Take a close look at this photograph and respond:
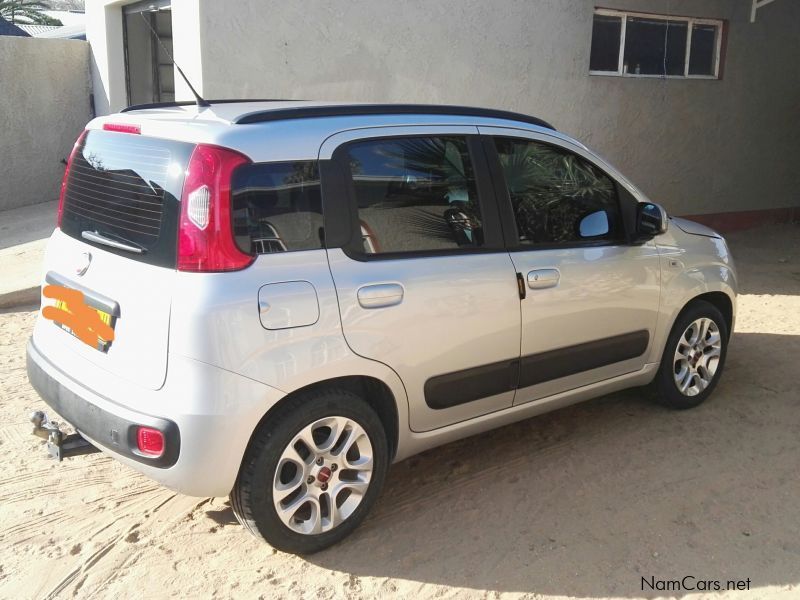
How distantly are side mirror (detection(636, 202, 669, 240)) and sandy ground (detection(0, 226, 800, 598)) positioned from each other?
1185mm

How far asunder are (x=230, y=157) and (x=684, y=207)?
8509 millimetres

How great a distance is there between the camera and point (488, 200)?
12.2 ft

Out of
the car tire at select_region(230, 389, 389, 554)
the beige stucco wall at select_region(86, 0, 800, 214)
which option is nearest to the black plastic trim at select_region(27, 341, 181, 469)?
the car tire at select_region(230, 389, 389, 554)

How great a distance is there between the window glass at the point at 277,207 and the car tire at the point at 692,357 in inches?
98.6

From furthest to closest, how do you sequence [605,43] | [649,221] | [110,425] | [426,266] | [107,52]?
[107,52], [605,43], [649,221], [426,266], [110,425]

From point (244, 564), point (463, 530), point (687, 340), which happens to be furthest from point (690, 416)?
point (244, 564)

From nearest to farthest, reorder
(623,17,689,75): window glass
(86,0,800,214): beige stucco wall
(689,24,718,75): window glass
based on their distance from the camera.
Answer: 1. (86,0,800,214): beige stucco wall
2. (623,17,689,75): window glass
3. (689,24,718,75): window glass

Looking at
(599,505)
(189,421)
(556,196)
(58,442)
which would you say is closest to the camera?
(189,421)

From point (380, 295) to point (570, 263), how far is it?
3.88 ft

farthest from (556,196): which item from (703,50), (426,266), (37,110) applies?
(37,110)

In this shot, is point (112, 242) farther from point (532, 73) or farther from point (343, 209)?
point (532, 73)

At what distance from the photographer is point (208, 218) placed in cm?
285

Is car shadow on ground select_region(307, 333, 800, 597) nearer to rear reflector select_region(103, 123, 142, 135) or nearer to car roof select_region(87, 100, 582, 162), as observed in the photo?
car roof select_region(87, 100, 582, 162)

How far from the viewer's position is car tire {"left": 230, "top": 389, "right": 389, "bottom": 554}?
303 cm
